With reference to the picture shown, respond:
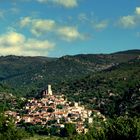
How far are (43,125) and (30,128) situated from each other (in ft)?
30.6

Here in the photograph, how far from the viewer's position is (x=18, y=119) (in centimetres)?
17075

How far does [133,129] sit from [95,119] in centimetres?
11922

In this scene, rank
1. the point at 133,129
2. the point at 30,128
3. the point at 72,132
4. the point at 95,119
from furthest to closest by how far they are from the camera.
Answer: the point at 95,119 → the point at 30,128 → the point at 72,132 → the point at 133,129

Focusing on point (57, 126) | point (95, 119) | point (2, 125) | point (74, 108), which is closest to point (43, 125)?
point (57, 126)

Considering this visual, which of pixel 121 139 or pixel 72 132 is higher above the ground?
pixel 121 139

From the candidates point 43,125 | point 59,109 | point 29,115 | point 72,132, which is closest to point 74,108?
point 59,109

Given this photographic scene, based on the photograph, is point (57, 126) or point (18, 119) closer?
point (57, 126)

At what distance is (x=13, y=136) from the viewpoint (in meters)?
96.4

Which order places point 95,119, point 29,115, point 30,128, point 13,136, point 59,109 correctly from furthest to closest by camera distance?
point 59,109 < point 29,115 < point 95,119 < point 30,128 < point 13,136

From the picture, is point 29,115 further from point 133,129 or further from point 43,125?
point 133,129

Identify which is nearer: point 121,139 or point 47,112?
point 121,139

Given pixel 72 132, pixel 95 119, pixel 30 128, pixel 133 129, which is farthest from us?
pixel 95 119

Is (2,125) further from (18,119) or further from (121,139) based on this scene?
(18,119)

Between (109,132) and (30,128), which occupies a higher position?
(109,132)
